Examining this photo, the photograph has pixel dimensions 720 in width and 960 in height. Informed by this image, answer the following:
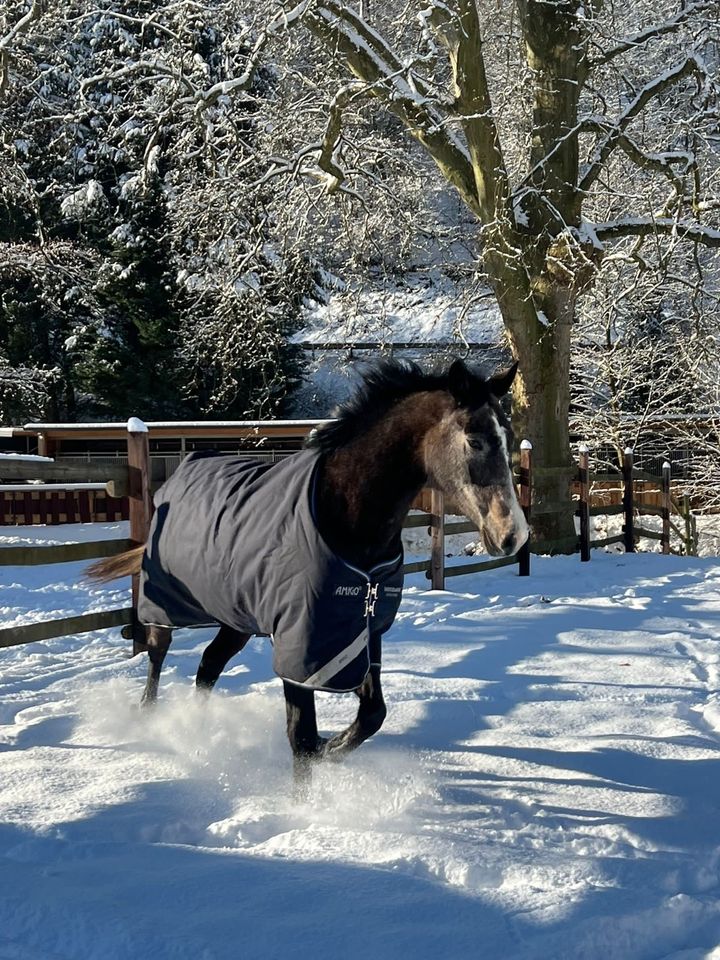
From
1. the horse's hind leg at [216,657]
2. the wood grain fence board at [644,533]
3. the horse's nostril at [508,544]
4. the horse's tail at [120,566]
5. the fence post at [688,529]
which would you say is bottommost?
the fence post at [688,529]

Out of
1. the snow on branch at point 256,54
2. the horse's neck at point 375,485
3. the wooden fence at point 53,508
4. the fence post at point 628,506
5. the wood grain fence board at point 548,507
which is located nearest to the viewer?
the horse's neck at point 375,485

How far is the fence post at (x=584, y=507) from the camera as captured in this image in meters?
11.8

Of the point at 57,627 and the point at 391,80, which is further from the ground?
the point at 391,80

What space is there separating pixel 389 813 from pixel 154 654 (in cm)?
195

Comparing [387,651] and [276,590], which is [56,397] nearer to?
[387,651]

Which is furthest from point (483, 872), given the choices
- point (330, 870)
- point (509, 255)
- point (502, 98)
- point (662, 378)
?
point (662, 378)

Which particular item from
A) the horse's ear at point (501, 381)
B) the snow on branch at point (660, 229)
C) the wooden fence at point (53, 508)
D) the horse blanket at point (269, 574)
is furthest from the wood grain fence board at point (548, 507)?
the wooden fence at point (53, 508)

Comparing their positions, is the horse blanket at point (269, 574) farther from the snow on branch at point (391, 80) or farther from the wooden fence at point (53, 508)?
the wooden fence at point (53, 508)

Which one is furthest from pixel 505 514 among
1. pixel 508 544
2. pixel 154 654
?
pixel 154 654

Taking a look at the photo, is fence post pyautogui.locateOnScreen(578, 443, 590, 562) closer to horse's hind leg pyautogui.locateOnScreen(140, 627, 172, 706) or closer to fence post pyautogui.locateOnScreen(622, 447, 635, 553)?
fence post pyautogui.locateOnScreen(622, 447, 635, 553)

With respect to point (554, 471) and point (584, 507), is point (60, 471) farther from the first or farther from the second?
point (584, 507)

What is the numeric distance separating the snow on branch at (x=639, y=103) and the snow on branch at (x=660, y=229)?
639 mm

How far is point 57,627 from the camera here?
512 cm

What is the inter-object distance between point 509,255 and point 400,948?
9837mm
